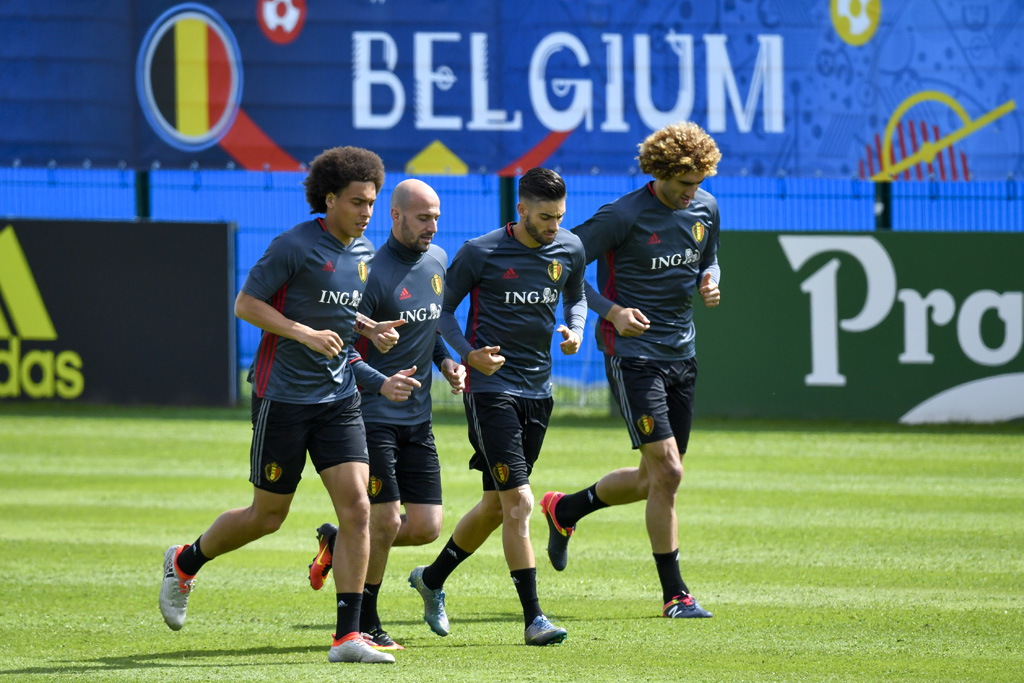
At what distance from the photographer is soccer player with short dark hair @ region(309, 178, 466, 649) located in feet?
21.7

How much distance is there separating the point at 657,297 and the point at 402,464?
184 centimetres

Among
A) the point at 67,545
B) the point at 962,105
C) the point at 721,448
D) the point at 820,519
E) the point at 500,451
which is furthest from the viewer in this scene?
the point at 962,105

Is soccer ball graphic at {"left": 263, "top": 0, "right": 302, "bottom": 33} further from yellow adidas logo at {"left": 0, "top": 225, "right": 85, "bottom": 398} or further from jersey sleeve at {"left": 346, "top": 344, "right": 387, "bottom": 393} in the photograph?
jersey sleeve at {"left": 346, "top": 344, "right": 387, "bottom": 393}

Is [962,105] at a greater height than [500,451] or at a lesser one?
greater

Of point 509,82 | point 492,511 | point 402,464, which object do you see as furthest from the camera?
point 509,82

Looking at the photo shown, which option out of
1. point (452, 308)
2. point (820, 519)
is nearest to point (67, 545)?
point (452, 308)

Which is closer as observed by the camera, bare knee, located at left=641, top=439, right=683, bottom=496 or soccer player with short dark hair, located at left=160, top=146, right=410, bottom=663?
soccer player with short dark hair, located at left=160, top=146, right=410, bottom=663

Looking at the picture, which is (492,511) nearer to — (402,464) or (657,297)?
(402,464)

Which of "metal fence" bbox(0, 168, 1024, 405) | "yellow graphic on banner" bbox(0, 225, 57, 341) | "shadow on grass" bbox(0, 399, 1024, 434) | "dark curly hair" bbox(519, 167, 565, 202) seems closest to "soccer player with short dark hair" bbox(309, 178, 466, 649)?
"dark curly hair" bbox(519, 167, 565, 202)

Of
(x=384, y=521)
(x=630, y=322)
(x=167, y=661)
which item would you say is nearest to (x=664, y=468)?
(x=630, y=322)

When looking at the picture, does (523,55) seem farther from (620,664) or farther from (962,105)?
(620,664)

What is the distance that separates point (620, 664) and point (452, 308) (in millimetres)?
1908

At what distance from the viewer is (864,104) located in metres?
18.0

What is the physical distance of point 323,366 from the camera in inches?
251
